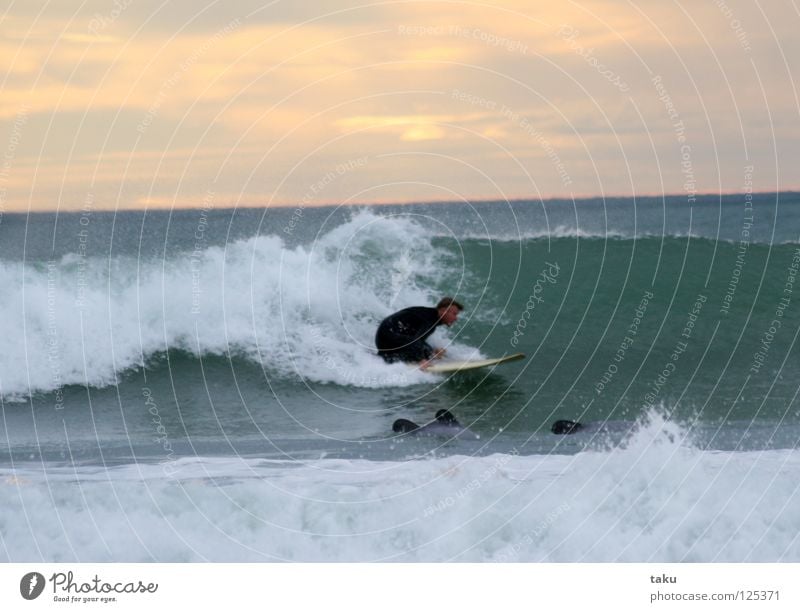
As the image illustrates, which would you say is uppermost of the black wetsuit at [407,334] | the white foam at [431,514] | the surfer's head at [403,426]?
the black wetsuit at [407,334]

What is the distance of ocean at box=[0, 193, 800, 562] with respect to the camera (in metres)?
8.65

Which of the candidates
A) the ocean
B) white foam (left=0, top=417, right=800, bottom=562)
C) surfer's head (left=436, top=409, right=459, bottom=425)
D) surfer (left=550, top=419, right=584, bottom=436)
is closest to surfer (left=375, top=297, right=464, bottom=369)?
the ocean

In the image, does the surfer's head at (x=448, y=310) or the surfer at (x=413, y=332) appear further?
the surfer's head at (x=448, y=310)

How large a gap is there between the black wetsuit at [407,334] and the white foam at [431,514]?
5.87 m

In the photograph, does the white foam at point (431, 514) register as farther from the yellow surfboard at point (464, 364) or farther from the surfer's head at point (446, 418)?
the yellow surfboard at point (464, 364)

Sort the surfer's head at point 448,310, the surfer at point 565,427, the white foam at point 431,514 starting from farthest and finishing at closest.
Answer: the surfer's head at point 448,310 < the surfer at point 565,427 < the white foam at point 431,514

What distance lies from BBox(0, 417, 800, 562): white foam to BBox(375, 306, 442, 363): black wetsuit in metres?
5.87

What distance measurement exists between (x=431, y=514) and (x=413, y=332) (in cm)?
763

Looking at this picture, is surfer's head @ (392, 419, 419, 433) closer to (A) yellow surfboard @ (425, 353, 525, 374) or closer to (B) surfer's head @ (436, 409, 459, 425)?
(B) surfer's head @ (436, 409, 459, 425)

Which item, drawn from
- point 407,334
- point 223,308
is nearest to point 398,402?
point 407,334

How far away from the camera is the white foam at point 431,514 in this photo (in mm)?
8414
